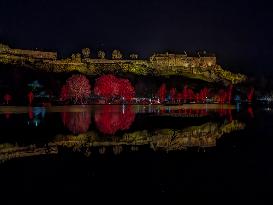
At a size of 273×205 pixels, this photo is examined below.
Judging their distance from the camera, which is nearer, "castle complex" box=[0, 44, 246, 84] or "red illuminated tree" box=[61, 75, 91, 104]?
"red illuminated tree" box=[61, 75, 91, 104]

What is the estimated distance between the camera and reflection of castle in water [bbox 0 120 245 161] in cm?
2375

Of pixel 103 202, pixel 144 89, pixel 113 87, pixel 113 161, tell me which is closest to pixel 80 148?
pixel 113 161

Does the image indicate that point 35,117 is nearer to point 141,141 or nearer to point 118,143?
point 141,141

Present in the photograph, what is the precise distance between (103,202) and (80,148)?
1126cm

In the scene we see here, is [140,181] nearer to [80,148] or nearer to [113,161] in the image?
[113,161]

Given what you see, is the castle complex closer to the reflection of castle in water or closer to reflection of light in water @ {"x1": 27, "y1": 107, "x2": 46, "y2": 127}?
reflection of light in water @ {"x1": 27, "y1": 107, "x2": 46, "y2": 127}

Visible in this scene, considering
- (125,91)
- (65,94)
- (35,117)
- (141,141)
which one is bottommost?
(141,141)

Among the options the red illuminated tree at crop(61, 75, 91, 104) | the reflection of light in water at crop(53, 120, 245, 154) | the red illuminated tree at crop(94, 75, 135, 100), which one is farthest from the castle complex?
the reflection of light in water at crop(53, 120, 245, 154)

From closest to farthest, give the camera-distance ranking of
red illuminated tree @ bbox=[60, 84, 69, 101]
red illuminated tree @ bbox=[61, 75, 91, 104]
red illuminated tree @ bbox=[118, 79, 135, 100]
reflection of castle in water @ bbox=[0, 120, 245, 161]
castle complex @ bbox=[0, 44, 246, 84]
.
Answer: reflection of castle in water @ bbox=[0, 120, 245, 161]
red illuminated tree @ bbox=[60, 84, 69, 101]
red illuminated tree @ bbox=[61, 75, 91, 104]
red illuminated tree @ bbox=[118, 79, 135, 100]
castle complex @ bbox=[0, 44, 246, 84]

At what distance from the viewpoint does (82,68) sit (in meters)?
173

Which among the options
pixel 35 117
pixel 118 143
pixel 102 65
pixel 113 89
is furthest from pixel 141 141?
pixel 102 65

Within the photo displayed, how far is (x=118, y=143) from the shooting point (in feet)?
90.3

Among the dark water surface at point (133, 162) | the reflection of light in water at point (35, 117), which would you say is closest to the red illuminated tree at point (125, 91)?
the reflection of light in water at point (35, 117)

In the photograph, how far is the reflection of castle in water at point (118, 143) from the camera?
77.9 feet
